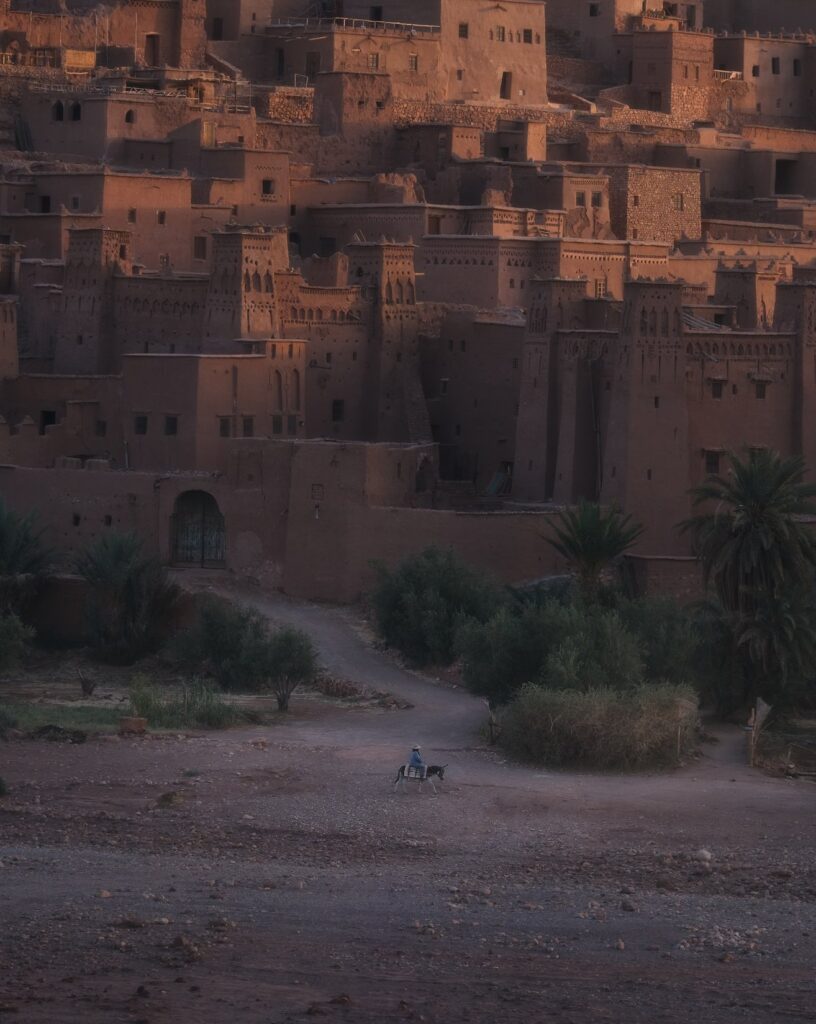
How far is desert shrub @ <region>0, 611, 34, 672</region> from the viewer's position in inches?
1537

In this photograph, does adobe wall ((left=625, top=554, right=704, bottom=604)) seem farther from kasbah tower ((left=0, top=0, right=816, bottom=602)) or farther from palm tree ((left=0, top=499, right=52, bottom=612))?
palm tree ((left=0, top=499, right=52, bottom=612))

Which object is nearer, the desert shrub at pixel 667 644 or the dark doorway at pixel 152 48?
the desert shrub at pixel 667 644

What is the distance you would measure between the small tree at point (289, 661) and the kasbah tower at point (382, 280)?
3171 millimetres

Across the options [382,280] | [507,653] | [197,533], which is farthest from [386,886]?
[382,280]

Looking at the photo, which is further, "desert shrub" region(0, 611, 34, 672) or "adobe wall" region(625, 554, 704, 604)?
"desert shrub" region(0, 611, 34, 672)

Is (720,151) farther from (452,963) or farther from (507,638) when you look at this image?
(452,963)

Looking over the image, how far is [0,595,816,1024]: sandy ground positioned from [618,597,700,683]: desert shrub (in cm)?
127

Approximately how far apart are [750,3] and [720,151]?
8.57 meters

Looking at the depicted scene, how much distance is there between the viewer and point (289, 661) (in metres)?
37.2

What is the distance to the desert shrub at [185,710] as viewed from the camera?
113 feet

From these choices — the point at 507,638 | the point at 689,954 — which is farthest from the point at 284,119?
the point at 689,954

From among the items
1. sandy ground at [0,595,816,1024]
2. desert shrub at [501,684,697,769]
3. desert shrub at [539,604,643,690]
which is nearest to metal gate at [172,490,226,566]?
desert shrub at [539,604,643,690]

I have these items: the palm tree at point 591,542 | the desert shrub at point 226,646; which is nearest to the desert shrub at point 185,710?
the desert shrub at point 226,646

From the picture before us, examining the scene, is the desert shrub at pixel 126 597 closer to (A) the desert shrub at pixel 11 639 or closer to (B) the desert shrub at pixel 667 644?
(A) the desert shrub at pixel 11 639
